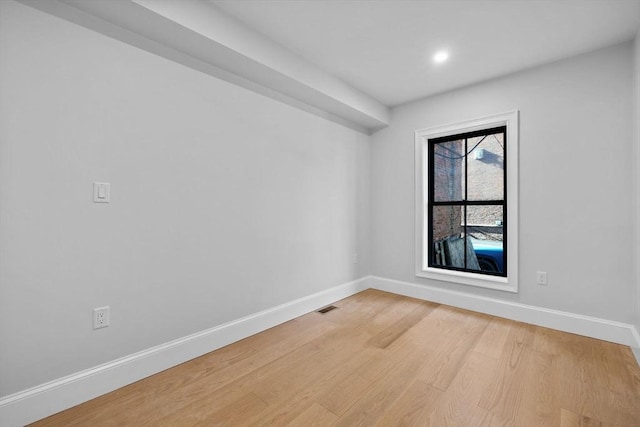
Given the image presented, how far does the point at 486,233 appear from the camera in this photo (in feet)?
10.9

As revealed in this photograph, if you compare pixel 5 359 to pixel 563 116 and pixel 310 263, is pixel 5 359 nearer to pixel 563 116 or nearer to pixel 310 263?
pixel 310 263

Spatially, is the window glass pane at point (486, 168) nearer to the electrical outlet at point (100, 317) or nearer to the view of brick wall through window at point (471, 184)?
the view of brick wall through window at point (471, 184)

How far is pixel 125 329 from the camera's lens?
179cm

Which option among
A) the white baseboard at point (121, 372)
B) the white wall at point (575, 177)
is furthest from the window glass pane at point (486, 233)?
the white baseboard at point (121, 372)

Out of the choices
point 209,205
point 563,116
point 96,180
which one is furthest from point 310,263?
point 563,116

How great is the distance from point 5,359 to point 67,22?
1.82 meters

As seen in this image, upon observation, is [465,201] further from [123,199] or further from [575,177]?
[123,199]

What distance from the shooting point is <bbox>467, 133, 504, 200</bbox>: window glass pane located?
10.4 feet

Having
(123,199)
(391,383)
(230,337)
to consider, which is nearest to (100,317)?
(123,199)

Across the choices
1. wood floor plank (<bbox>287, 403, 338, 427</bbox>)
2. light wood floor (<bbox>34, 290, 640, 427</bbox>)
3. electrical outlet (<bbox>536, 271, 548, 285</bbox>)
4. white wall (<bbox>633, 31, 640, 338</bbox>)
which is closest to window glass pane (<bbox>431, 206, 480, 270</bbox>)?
electrical outlet (<bbox>536, 271, 548, 285</bbox>)

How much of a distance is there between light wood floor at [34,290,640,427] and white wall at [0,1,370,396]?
1.09 ft

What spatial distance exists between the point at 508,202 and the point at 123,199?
10.9 ft

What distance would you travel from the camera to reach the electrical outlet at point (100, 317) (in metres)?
1.68

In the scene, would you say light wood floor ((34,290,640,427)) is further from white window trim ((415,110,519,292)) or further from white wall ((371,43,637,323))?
white window trim ((415,110,519,292))
